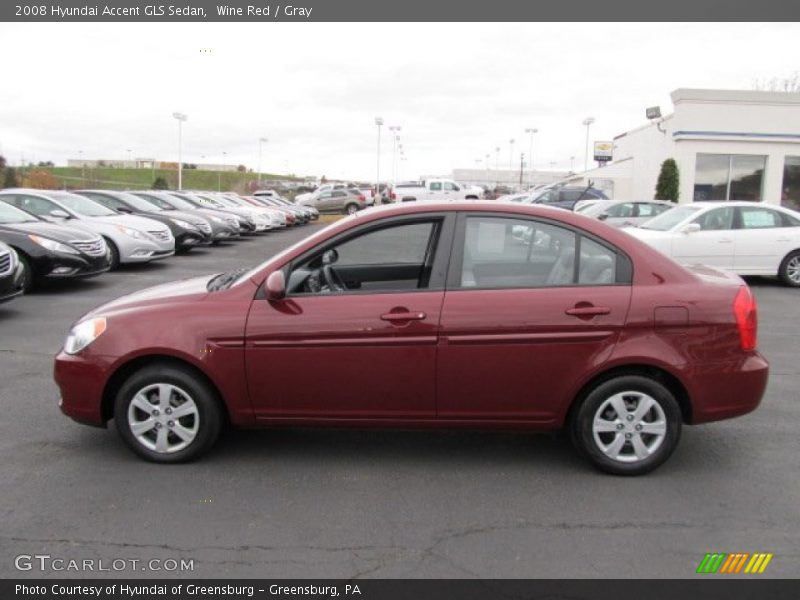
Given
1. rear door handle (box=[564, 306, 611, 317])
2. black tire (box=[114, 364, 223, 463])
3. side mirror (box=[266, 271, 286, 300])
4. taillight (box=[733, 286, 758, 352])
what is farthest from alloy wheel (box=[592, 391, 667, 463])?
black tire (box=[114, 364, 223, 463])

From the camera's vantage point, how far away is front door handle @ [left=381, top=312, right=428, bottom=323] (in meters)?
4.06

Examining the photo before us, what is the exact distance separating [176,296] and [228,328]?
1.62 ft

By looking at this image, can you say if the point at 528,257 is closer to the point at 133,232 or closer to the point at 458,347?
the point at 458,347

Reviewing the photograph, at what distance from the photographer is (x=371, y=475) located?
4227 mm

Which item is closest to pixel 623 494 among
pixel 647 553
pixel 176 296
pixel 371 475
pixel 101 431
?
pixel 647 553

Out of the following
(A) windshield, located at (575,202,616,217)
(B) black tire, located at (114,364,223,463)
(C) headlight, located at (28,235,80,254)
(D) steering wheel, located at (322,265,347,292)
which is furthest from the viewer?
(A) windshield, located at (575,202,616,217)

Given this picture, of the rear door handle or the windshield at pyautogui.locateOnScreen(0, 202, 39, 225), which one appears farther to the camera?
the windshield at pyautogui.locateOnScreen(0, 202, 39, 225)

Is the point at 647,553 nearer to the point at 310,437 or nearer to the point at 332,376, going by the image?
the point at 332,376

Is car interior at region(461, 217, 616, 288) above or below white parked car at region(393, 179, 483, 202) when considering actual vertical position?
below

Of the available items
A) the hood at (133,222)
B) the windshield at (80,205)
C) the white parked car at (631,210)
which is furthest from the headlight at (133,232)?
the white parked car at (631,210)

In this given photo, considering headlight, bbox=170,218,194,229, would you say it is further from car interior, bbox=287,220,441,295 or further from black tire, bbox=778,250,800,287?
black tire, bbox=778,250,800,287

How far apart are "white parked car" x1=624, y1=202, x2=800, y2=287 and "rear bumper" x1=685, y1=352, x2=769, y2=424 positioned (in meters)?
8.38

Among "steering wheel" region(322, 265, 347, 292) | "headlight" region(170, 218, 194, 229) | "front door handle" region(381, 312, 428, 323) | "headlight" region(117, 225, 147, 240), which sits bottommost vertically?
"front door handle" region(381, 312, 428, 323)

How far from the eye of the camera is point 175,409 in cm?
426
